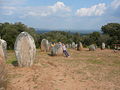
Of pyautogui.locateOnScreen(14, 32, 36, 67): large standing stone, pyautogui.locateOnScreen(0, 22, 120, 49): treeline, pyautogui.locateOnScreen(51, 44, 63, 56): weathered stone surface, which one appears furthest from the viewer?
pyautogui.locateOnScreen(0, 22, 120, 49): treeline

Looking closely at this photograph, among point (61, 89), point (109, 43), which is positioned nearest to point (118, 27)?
point (109, 43)

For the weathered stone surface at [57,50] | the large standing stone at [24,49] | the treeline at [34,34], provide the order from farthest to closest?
the treeline at [34,34]
the weathered stone surface at [57,50]
the large standing stone at [24,49]

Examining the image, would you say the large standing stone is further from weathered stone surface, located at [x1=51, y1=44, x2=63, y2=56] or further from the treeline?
the treeline

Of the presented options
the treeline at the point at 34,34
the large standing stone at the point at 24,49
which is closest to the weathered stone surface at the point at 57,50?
the large standing stone at the point at 24,49

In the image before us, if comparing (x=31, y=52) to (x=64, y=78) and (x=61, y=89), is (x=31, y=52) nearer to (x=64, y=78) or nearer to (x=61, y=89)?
(x=64, y=78)

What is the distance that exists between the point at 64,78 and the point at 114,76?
2711mm

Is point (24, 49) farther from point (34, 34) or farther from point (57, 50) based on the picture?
point (34, 34)

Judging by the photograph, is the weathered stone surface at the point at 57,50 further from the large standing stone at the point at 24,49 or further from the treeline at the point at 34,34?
the treeline at the point at 34,34

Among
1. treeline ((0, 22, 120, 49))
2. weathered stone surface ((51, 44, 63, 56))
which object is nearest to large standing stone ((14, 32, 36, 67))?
weathered stone surface ((51, 44, 63, 56))

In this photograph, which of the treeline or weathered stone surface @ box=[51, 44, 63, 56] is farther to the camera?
the treeline

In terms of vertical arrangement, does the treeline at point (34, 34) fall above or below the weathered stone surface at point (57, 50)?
above

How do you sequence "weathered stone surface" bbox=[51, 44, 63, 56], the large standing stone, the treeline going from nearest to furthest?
the large standing stone → "weathered stone surface" bbox=[51, 44, 63, 56] → the treeline

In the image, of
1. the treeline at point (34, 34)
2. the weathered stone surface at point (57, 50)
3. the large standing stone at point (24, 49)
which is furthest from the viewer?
the treeline at point (34, 34)

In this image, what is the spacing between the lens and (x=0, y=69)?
4.54 meters
